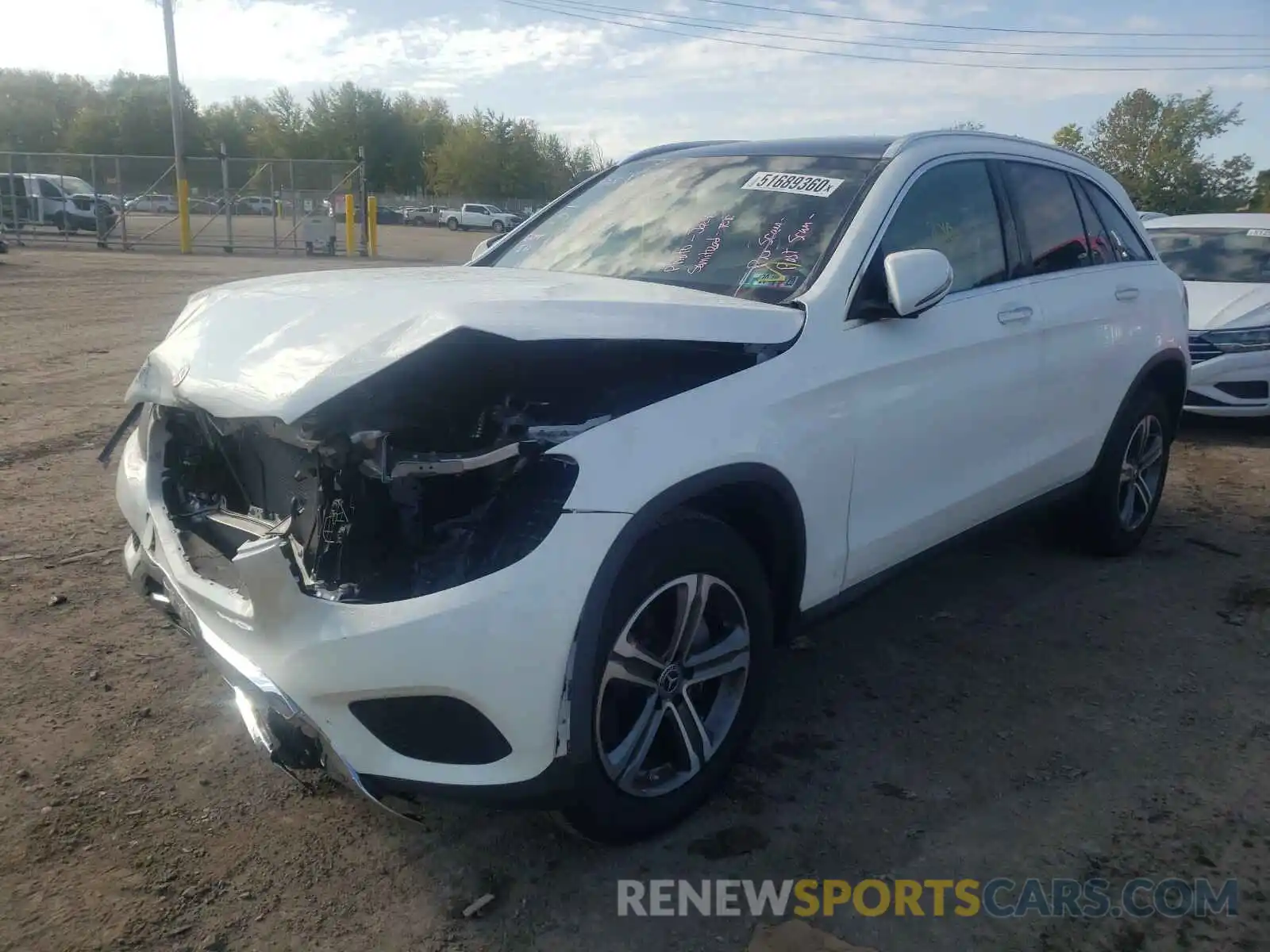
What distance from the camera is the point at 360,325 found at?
2.58 metres

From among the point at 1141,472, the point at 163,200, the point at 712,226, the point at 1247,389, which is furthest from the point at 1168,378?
the point at 163,200

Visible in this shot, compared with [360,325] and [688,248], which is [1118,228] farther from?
[360,325]

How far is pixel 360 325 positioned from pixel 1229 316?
765 cm

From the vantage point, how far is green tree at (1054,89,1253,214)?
44.2 meters

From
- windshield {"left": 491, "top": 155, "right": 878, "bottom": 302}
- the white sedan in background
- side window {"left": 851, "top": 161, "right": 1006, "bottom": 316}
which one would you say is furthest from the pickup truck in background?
side window {"left": 851, "top": 161, "right": 1006, "bottom": 316}

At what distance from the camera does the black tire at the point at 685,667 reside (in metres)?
2.50

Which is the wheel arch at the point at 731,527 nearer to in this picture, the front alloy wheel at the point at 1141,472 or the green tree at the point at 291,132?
the front alloy wheel at the point at 1141,472

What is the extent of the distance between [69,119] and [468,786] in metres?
81.9

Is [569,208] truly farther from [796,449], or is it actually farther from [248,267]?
[248,267]

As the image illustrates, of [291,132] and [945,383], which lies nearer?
[945,383]

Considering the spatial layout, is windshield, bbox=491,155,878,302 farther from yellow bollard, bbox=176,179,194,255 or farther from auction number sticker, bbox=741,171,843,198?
yellow bollard, bbox=176,179,194,255

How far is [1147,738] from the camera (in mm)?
3490

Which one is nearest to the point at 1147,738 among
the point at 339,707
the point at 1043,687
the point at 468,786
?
the point at 1043,687

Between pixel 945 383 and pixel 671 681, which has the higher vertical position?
pixel 945 383
